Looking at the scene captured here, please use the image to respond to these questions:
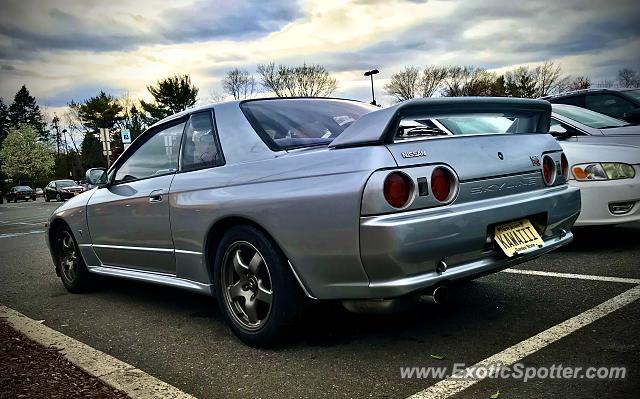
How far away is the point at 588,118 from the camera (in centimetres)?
597

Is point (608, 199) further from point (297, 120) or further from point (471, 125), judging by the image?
point (297, 120)

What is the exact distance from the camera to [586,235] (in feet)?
19.3

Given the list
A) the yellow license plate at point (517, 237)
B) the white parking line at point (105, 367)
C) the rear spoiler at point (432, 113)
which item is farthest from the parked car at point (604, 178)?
the white parking line at point (105, 367)

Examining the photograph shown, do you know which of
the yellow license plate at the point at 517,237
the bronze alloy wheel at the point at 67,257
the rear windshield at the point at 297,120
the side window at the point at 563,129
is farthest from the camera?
the side window at the point at 563,129

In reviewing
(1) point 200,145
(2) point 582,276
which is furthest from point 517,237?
(1) point 200,145

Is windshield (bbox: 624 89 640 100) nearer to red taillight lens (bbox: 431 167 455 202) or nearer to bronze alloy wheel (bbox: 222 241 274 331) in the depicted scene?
red taillight lens (bbox: 431 167 455 202)

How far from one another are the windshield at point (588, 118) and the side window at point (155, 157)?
425 cm

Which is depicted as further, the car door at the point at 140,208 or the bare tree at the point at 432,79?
the bare tree at the point at 432,79

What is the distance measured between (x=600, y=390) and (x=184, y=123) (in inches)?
116

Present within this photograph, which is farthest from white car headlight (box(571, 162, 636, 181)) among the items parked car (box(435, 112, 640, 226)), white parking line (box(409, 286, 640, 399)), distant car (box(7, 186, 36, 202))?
distant car (box(7, 186, 36, 202))

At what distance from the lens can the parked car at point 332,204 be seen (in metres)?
2.44

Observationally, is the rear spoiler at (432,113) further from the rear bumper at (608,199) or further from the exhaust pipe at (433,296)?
the rear bumper at (608,199)

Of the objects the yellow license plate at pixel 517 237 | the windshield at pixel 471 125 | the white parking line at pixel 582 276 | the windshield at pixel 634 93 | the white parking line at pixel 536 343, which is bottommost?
the white parking line at pixel 582 276

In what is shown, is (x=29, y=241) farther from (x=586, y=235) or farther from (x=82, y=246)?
(x=586, y=235)
